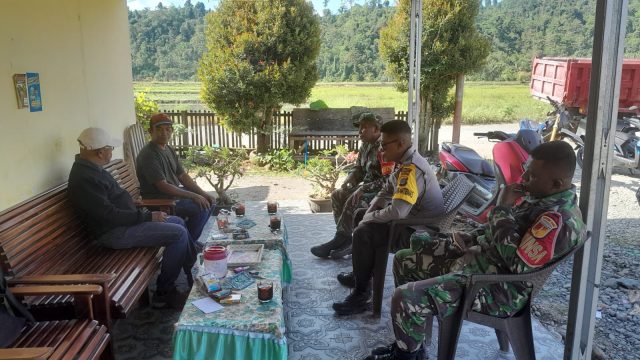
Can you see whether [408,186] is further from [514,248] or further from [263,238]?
[263,238]

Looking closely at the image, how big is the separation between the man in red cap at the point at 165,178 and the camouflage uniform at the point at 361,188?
1194 millimetres

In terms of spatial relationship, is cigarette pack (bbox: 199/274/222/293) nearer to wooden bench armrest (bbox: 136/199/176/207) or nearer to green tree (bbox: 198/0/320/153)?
wooden bench armrest (bbox: 136/199/176/207)

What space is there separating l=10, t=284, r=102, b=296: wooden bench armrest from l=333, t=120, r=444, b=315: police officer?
1.52 metres

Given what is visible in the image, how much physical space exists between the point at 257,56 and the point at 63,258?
286 inches

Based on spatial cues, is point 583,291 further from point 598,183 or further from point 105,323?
point 105,323

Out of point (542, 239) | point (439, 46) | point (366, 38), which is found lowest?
point (542, 239)

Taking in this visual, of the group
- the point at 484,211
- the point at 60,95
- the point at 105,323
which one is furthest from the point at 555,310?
the point at 60,95

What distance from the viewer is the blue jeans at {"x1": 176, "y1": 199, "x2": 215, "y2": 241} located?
410cm

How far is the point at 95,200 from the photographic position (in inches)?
119

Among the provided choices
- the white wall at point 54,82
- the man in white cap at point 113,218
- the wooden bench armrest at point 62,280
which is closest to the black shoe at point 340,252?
the man in white cap at point 113,218

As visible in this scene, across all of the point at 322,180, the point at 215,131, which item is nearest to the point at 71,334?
the point at 322,180

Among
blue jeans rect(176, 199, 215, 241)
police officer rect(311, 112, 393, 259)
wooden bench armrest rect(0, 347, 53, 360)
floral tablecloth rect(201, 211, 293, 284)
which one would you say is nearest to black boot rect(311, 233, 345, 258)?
police officer rect(311, 112, 393, 259)

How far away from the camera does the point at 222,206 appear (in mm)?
5625

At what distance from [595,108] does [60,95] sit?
3547 mm
